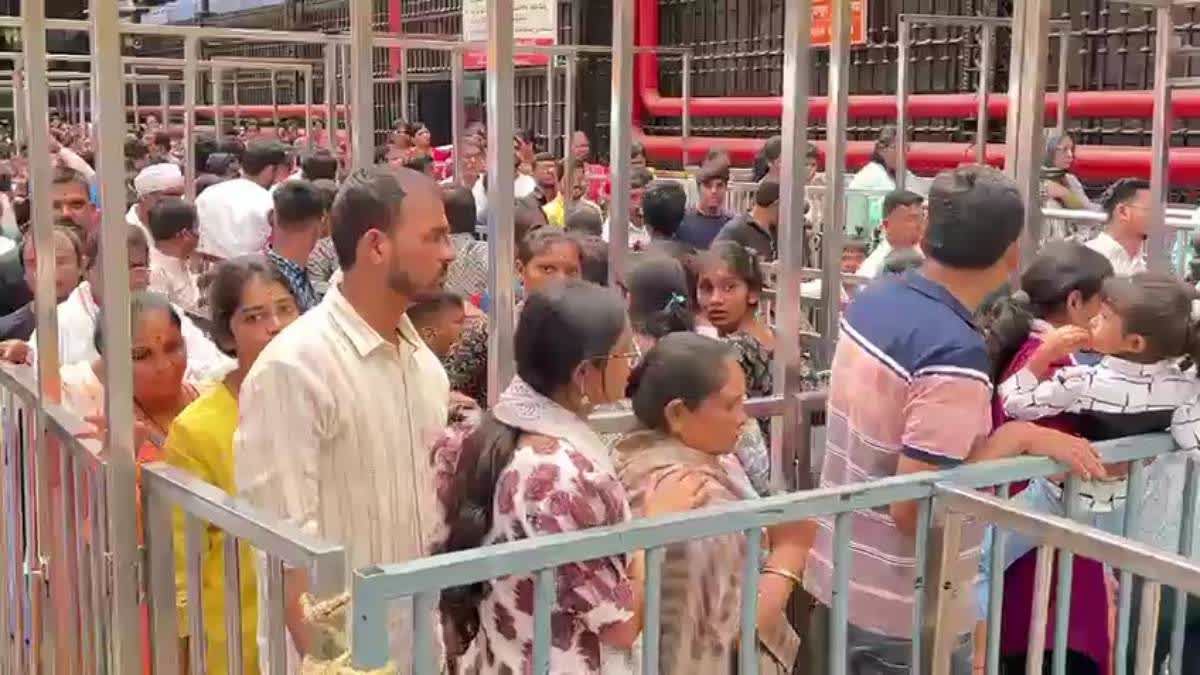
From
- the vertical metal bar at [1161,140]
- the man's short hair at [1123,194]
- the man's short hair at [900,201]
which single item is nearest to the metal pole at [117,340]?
the vertical metal bar at [1161,140]

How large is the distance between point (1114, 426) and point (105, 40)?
70.2 inches

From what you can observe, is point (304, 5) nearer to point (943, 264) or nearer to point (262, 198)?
point (262, 198)

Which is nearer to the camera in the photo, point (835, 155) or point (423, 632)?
point (423, 632)

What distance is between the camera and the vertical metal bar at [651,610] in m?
1.77

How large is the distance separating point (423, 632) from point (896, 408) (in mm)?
976

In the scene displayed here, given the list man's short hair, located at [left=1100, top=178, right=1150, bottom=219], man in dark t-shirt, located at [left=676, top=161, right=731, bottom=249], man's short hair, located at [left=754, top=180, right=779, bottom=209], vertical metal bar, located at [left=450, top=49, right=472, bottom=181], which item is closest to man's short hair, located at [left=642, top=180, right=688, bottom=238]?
man's short hair, located at [left=754, top=180, right=779, bottom=209]

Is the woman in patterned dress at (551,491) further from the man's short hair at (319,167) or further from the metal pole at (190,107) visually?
the metal pole at (190,107)

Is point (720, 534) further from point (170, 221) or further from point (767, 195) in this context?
point (767, 195)

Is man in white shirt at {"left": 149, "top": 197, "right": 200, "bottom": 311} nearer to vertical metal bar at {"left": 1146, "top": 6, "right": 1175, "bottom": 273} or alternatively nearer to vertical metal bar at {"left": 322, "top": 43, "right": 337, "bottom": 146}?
vertical metal bar at {"left": 322, "top": 43, "right": 337, "bottom": 146}

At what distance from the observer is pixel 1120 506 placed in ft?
8.05

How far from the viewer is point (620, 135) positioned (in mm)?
3160

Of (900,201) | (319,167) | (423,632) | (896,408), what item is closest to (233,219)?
(319,167)

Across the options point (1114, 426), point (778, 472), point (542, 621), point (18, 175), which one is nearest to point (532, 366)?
point (542, 621)

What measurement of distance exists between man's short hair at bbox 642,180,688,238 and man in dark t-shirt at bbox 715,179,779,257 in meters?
0.18
